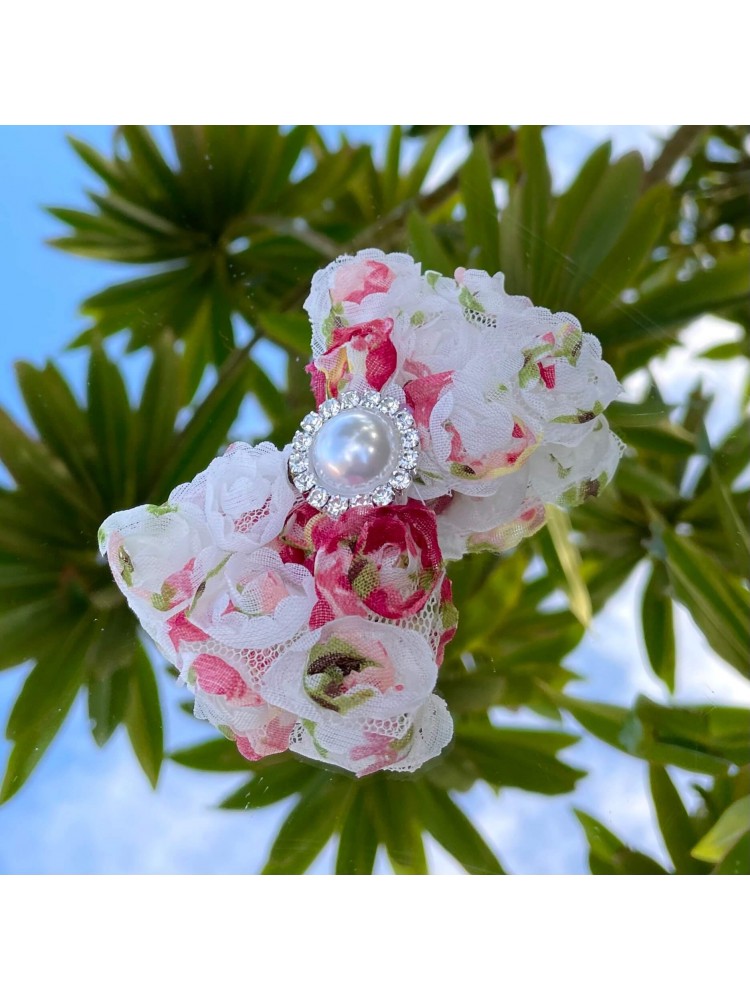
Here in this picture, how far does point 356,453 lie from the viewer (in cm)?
42

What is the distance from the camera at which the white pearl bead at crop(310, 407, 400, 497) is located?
422 mm

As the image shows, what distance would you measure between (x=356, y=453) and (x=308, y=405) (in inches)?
6.4

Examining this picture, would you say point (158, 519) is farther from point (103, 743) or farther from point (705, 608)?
point (705, 608)

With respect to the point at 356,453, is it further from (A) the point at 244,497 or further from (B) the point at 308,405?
(B) the point at 308,405

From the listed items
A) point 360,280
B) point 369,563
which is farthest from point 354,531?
point 360,280

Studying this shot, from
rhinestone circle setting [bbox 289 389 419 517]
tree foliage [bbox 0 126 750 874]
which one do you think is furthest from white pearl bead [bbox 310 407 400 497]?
tree foliage [bbox 0 126 750 874]

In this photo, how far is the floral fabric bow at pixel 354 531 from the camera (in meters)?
0.42

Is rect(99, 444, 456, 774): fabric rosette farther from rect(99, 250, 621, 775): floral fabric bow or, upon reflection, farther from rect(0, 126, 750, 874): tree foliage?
rect(0, 126, 750, 874): tree foliage

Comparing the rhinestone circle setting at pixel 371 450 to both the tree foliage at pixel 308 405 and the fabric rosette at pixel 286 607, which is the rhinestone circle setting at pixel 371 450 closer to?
the fabric rosette at pixel 286 607

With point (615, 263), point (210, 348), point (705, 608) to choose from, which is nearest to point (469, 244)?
point (615, 263)

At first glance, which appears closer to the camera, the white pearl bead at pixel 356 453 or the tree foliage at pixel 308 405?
the white pearl bead at pixel 356 453

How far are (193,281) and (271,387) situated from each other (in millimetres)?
134

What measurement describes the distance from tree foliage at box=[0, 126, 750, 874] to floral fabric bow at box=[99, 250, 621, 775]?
12cm

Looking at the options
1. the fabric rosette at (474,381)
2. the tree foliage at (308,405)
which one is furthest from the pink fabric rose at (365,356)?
the tree foliage at (308,405)
